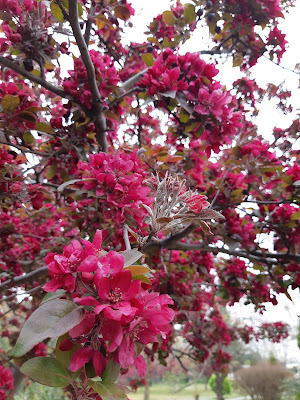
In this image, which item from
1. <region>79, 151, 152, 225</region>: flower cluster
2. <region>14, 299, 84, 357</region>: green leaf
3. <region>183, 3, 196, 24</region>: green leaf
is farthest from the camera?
<region>183, 3, 196, 24</region>: green leaf

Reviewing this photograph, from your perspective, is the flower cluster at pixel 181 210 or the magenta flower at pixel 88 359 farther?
the flower cluster at pixel 181 210

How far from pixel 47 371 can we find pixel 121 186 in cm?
69

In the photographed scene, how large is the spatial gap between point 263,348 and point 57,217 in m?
22.0

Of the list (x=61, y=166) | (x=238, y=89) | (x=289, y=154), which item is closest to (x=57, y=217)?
(x=61, y=166)

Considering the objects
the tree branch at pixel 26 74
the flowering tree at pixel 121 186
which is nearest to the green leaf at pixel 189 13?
the flowering tree at pixel 121 186

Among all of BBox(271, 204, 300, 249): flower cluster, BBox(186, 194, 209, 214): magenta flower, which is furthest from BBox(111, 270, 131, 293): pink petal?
BBox(271, 204, 300, 249): flower cluster

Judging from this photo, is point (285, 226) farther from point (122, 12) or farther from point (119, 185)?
point (122, 12)

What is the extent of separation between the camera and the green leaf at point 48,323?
0.52 metres

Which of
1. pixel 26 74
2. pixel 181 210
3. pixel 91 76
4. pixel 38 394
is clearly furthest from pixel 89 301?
pixel 38 394

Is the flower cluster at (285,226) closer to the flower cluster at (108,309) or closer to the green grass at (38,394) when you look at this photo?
the flower cluster at (108,309)

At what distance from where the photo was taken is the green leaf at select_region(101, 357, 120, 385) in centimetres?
60

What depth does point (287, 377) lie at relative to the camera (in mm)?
12453

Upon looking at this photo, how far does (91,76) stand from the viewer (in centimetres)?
177

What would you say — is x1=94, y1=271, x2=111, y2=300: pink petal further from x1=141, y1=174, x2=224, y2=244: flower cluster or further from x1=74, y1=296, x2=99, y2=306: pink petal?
x1=141, y1=174, x2=224, y2=244: flower cluster
